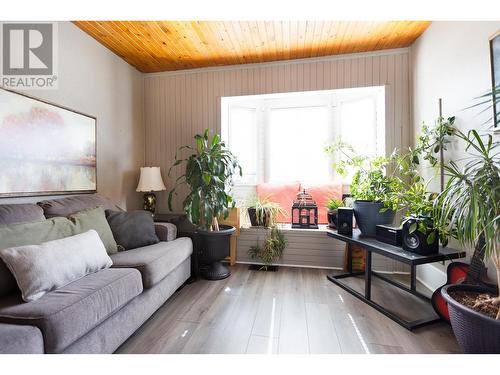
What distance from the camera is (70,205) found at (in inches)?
75.1

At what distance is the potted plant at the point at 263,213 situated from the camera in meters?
2.87

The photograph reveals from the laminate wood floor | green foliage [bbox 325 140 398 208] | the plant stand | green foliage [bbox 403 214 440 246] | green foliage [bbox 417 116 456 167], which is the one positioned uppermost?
green foliage [bbox 417 116 456 167]

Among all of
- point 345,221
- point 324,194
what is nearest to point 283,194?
point 324,194

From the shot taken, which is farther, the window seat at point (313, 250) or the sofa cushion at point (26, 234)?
the window seat at point (313, 250)

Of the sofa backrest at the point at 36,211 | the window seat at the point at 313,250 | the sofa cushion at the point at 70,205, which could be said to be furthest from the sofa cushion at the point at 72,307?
the window seat at the point at 313,250

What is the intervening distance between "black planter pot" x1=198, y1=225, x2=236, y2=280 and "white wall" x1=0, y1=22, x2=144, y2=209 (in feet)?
4.06

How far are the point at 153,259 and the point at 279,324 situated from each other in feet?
3.46

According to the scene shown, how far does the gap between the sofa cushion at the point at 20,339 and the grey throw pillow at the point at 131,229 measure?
3.36 ft

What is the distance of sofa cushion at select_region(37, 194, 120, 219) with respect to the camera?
1768 mm

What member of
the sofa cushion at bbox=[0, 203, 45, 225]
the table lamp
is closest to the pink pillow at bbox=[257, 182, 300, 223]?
the table lamp

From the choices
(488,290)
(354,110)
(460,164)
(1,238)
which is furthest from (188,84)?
(488,290)

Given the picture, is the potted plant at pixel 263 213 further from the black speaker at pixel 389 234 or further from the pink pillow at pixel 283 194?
the black speaker at pixel 389 234

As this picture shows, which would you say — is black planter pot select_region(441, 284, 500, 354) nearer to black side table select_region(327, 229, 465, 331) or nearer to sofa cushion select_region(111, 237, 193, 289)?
black side table select_region(327, 229, 465, 331)

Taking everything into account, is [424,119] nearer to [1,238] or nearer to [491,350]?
[491,350]
